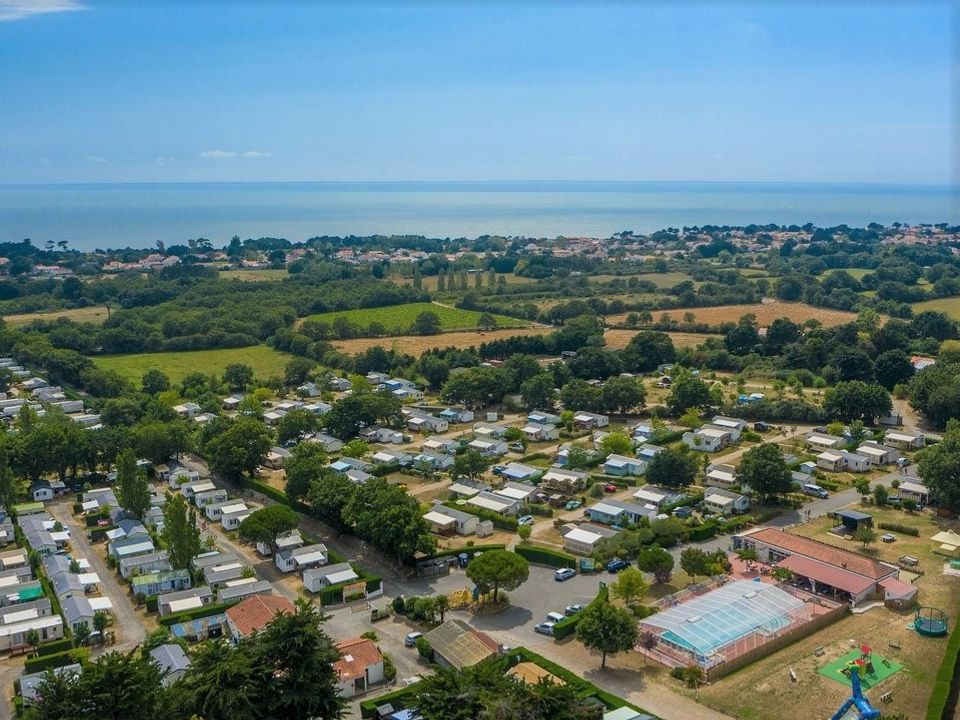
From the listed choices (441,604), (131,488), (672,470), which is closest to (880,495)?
(672,470)

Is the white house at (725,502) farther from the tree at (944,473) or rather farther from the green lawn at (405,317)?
the green lawn at (405,317)

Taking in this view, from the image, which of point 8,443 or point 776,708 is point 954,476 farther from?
point 8,443

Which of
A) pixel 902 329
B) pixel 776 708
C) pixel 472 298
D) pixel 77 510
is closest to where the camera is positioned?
pixel 776 708

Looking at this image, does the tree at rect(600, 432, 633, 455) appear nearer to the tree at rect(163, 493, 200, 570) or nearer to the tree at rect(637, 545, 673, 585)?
the tree at rect(637, 545, 673, 585)

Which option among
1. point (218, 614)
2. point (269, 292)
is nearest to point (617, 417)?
point (218, 614)

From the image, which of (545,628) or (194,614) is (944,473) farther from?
(194,614)

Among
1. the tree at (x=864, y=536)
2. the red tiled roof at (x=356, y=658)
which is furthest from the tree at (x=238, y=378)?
the tree at (x=864, y=536)
